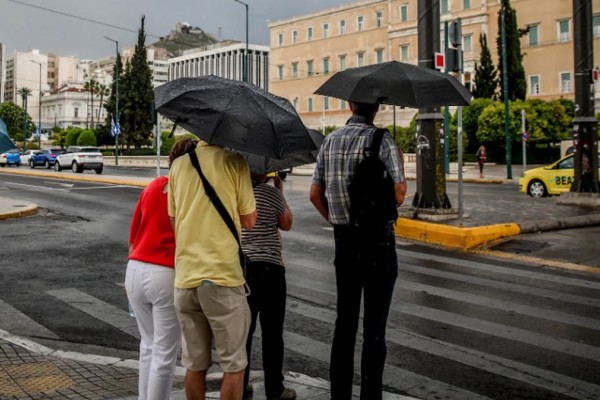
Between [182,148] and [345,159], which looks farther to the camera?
[345,159]

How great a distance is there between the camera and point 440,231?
11703mm

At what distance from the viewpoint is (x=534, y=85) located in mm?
63219

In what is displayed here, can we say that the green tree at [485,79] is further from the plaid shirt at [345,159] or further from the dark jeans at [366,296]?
the dark jeans at [366,296]

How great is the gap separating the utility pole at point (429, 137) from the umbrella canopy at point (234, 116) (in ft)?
32.3

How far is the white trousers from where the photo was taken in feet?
12.0

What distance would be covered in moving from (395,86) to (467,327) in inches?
110

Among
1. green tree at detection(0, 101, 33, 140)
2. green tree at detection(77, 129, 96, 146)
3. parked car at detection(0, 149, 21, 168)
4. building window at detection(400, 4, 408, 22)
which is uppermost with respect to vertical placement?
building window at detection(400, 4, 408, 22)

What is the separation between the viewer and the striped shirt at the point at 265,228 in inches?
167

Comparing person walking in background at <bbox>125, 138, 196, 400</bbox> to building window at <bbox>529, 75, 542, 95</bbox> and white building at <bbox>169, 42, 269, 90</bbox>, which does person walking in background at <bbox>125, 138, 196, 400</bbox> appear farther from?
white building at <bbox>169, 42, 269, 90</bbox>

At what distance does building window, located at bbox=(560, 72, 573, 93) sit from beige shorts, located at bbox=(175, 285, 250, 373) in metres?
63.5

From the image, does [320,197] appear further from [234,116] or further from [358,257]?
[234,116]

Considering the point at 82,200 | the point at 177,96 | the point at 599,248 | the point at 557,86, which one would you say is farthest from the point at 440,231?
the point at 557,86

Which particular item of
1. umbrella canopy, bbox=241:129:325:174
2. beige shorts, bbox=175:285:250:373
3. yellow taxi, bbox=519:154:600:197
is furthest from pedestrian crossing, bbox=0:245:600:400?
yellow taxi, bbox=519:154:600:197

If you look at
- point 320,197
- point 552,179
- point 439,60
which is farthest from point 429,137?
point 552,179
